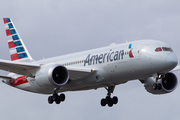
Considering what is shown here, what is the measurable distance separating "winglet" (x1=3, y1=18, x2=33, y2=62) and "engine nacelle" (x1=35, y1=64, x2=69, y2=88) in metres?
12.2

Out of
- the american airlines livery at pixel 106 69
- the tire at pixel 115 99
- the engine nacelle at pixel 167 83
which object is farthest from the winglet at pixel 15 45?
the engine nacelle at pixel 167 83

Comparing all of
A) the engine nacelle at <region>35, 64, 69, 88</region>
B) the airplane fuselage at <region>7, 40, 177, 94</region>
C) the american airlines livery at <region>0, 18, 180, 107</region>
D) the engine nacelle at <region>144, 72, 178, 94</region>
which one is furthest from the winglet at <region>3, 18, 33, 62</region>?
the engine nacelle at <region>144, 72, 178, 94</region>

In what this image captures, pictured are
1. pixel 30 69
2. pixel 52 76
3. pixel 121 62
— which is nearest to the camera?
pixel 121 62

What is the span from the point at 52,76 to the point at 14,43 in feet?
52.7

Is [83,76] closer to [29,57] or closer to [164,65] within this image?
[164,65]

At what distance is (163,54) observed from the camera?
131 ft

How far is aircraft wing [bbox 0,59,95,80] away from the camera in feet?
143

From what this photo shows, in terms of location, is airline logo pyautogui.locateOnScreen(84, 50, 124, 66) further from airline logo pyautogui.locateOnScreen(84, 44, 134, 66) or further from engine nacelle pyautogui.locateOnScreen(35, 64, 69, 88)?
engine nacelle pyautogui.locateOnScreen(35, 64, 69, 88)

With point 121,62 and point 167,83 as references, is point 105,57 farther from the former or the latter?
point 167,83

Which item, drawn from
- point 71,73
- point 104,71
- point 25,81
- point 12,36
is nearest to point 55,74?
point 71,73

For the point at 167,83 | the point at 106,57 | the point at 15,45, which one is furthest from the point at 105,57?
the point at 15,45

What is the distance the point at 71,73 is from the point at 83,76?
124 cm

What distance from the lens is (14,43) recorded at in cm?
5672

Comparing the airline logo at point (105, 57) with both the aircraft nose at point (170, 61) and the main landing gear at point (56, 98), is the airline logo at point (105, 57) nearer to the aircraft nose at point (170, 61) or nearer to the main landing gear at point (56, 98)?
the main landing gear at point (56, 98)
